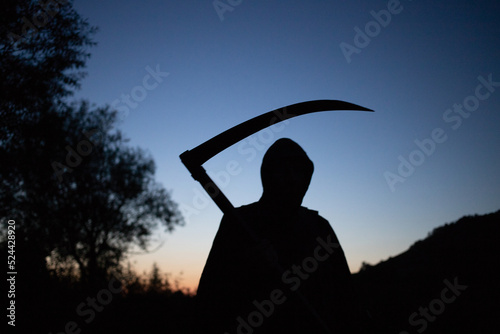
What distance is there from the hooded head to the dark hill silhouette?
585 centimetres

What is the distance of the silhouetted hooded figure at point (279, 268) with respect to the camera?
2652 millimetres

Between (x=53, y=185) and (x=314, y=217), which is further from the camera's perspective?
(x=53, y=185)

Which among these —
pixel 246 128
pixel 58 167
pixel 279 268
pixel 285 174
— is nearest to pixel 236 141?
pixel 246 128

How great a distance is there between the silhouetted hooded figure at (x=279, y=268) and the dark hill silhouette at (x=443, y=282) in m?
5.24

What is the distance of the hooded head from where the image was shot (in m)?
3.20

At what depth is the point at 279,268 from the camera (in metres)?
2.46

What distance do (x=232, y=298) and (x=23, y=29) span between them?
10805mm

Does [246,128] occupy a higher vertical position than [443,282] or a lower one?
higher

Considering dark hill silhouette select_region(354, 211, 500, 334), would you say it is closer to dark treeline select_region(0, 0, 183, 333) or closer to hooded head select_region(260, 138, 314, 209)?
hooded head select_region(260, 138, 314, 209)

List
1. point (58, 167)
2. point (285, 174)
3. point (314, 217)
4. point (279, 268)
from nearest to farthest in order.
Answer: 1. point (279, 268)
2. point (285, 174)
3. point (314, 217)
4. point (58, 167)

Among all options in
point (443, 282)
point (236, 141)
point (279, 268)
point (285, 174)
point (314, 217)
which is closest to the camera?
point (279, 268)

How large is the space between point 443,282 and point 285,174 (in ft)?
23.7

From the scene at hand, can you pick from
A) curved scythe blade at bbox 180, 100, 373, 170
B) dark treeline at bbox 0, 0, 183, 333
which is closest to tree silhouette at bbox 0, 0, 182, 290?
dark treeline at bbox 0, 0, 183, 333

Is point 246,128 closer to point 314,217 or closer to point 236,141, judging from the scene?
point 236,141
